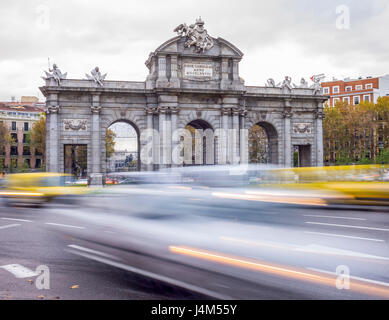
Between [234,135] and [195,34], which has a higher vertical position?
[195,34]

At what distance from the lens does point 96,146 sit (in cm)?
3183

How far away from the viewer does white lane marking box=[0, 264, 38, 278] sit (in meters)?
8.07

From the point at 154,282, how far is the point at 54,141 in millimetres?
25966

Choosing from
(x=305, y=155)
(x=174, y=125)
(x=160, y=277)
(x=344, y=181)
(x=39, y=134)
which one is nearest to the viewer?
(x=160, y=277)

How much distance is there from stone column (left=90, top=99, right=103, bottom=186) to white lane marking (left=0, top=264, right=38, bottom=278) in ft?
74.0

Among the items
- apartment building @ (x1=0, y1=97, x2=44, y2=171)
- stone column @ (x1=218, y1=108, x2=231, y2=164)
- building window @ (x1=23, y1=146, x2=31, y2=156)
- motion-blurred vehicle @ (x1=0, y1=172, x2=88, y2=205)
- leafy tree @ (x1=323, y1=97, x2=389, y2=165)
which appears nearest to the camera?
motion-blurred vehicle @ (x1=0, y1=172, x2=88, y2=205)

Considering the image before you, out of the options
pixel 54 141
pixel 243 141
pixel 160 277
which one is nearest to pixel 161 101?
pixel 243 141

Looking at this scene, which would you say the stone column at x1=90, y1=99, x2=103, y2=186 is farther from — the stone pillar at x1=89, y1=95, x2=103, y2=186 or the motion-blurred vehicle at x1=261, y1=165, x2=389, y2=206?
the motion-blurred vehicle at x1=261, y1=165, x2=389, y2=206

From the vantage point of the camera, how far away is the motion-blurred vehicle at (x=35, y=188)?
18.0 meters

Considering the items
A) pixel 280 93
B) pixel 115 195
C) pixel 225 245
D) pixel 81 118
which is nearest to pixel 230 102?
pixel 280 93

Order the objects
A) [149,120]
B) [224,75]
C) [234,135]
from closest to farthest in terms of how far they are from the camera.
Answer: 1. [149,120]
2. [224,75]
3. [234,135]

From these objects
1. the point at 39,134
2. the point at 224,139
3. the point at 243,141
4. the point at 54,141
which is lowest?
the point at 54,141

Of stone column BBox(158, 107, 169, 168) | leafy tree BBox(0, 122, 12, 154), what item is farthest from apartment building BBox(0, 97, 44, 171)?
stone column BBox(158, 107, 169, 168)

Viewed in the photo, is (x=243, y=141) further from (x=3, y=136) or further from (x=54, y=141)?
(x=3, y=136)
